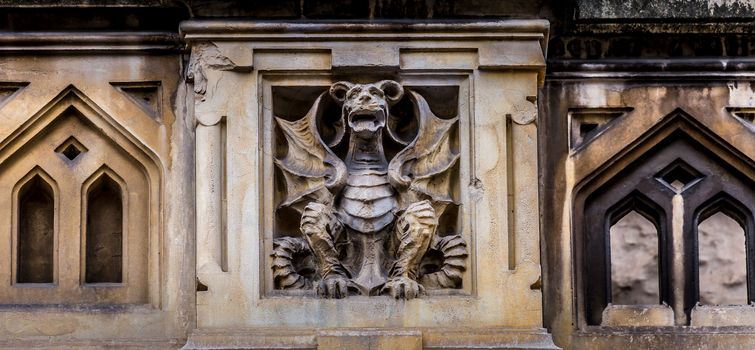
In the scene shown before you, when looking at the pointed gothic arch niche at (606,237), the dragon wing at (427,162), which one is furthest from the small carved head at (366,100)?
the pointed gothic arch niche at (606,237)

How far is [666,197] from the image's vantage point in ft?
31.8

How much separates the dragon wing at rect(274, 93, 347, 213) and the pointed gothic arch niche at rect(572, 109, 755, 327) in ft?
4.69

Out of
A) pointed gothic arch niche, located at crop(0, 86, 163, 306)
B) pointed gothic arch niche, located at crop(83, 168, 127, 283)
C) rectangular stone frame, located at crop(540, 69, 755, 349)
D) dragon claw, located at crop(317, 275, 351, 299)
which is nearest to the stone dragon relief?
dragon claw, located at crop(317, 275, 351, 299)

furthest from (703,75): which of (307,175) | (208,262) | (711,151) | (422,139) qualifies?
(208,262)

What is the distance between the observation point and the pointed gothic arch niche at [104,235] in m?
9.63

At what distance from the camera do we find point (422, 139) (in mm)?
9305

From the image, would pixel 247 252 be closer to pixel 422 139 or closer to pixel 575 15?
pixel 422 139

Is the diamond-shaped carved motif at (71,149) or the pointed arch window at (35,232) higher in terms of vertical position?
the diamond-shaped carved motif at (71,149)

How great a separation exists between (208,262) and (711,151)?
9.55ft

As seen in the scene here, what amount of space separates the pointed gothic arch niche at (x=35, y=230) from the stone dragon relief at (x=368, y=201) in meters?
1.36

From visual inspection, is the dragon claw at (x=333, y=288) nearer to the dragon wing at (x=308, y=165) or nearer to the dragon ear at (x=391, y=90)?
the dragon wing at (x=308, y=165)

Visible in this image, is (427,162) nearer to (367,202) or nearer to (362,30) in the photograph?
(367,202)

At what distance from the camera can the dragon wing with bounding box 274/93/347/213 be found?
921 cm

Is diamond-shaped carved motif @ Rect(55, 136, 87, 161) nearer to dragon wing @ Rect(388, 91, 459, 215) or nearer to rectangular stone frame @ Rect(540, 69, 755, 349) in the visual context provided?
dragon wing @ Rect(388, 91, 459, 215)
